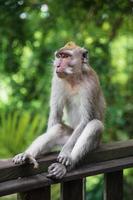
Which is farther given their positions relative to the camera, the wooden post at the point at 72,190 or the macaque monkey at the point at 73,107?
the macaque monkey at the point at 73,107

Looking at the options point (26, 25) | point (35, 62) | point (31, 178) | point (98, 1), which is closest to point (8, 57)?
point (26, 25)

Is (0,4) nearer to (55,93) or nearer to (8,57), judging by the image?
(8,57)

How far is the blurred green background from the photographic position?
473cm

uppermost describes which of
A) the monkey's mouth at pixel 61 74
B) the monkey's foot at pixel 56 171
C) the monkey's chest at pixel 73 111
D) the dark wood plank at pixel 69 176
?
the monkey's mouth at pixel 61 74

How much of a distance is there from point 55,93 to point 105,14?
219 centimetres

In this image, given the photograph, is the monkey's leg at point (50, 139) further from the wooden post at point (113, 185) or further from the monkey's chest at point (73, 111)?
the wooden post at point (113, 185)

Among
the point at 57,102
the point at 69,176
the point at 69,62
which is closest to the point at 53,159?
the point at 69,176

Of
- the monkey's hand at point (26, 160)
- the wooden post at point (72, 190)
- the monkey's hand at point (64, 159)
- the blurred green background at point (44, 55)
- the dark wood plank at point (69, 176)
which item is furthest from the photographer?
the blurred green background at point (44, 55)

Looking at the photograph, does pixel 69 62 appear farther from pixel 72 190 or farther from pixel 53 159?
pixel 72 190

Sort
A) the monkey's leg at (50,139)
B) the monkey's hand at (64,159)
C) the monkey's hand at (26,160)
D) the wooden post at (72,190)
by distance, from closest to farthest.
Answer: the monkey's hand at (26,160) → the wooden post at (72,190) → the monkey's hand at (64,159) → the monkey's leg at (50,139)

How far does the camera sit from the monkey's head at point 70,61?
110 inches

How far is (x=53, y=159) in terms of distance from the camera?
85.0 inches

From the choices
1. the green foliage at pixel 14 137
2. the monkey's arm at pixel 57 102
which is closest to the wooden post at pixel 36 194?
the monkey's arm at pixel 57 102

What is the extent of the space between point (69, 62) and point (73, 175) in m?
0.92
